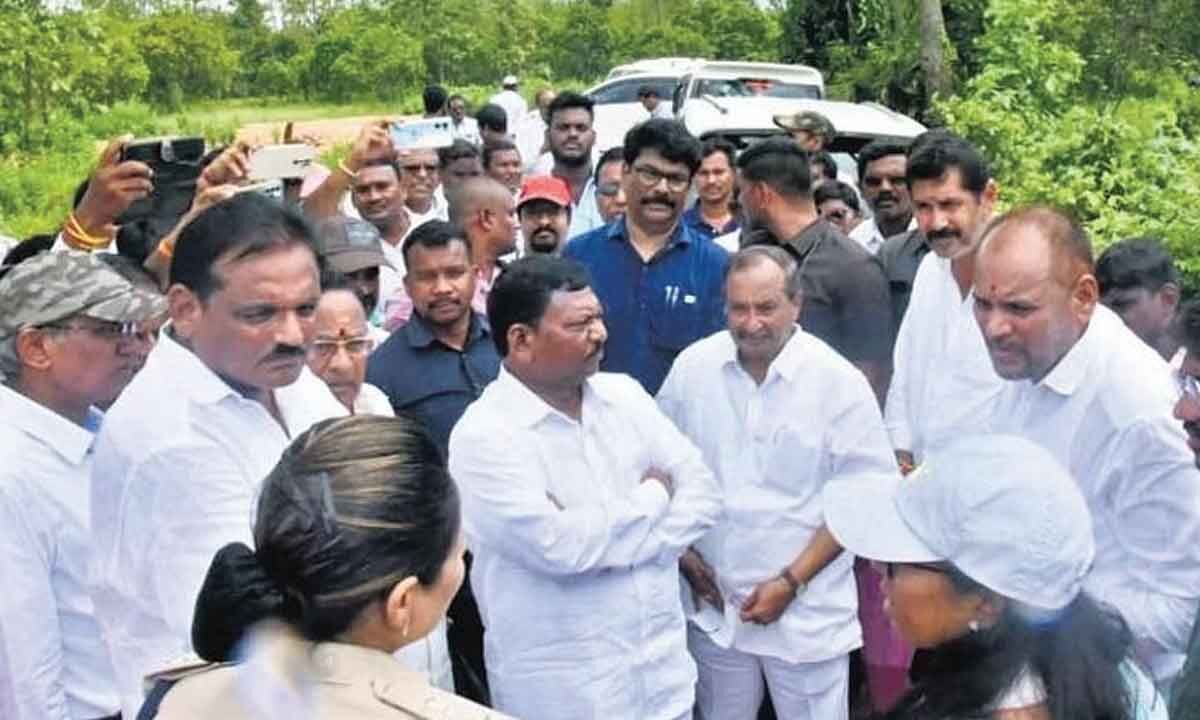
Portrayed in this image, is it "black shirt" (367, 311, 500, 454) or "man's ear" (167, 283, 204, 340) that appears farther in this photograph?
"black shirt" (367, 311, 500, 454)

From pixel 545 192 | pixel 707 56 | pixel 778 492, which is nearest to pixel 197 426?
pixel 778 492

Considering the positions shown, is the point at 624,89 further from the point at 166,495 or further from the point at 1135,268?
the point at 166,495

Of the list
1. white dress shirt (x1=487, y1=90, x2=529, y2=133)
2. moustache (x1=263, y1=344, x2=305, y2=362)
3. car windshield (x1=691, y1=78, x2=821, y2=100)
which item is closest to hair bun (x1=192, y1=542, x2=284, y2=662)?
moustache (x1=263, y1=344, x2=305, y2=362)

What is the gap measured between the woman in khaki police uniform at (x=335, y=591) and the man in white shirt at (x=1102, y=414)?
1.69m

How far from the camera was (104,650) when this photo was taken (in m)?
2.72

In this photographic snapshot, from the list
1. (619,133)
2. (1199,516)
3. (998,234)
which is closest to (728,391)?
(998,234)

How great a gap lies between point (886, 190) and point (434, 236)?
8.50 ft

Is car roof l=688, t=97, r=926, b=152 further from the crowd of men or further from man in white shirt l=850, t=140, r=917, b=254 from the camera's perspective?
the crowd of men

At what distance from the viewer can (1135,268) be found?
4.16m

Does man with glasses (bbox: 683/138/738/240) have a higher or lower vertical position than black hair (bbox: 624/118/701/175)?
lower

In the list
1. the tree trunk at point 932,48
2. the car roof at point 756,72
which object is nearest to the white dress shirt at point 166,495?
the car roof at point 756,72

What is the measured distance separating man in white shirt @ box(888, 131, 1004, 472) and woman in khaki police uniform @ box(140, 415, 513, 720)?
2234mm

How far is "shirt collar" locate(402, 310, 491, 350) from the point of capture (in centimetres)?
398

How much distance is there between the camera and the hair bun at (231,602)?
1737 mm
